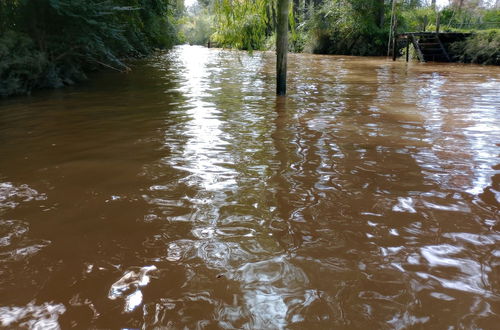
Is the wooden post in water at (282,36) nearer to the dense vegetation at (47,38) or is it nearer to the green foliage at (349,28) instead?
the dense vegetation at (47,38)

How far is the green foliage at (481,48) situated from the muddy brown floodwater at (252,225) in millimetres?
14610

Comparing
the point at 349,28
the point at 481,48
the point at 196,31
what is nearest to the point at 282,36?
the point at 481,48

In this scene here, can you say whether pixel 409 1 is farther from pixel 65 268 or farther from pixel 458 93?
pixel 65 268

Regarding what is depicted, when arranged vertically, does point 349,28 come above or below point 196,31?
below

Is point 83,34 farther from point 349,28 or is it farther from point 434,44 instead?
point 349,28

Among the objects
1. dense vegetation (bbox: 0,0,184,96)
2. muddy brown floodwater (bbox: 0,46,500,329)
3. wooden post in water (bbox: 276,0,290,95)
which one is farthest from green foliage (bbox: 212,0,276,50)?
muddy brown floodwater (bbox: 0,46,500,329)

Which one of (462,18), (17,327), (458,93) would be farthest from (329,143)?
(462,18)

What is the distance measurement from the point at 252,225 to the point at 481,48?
1963 cm

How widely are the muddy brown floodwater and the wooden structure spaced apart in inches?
625

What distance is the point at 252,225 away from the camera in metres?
2.57

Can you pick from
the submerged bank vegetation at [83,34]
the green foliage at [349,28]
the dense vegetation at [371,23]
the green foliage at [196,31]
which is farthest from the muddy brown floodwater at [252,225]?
the green foliage at [196,31]

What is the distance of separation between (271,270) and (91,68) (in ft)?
47.3

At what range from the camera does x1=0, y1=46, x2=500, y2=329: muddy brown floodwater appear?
178cm

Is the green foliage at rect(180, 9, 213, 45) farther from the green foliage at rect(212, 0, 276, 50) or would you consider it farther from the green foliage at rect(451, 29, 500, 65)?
the green foliage at rect(212, 0, 276, 50)
